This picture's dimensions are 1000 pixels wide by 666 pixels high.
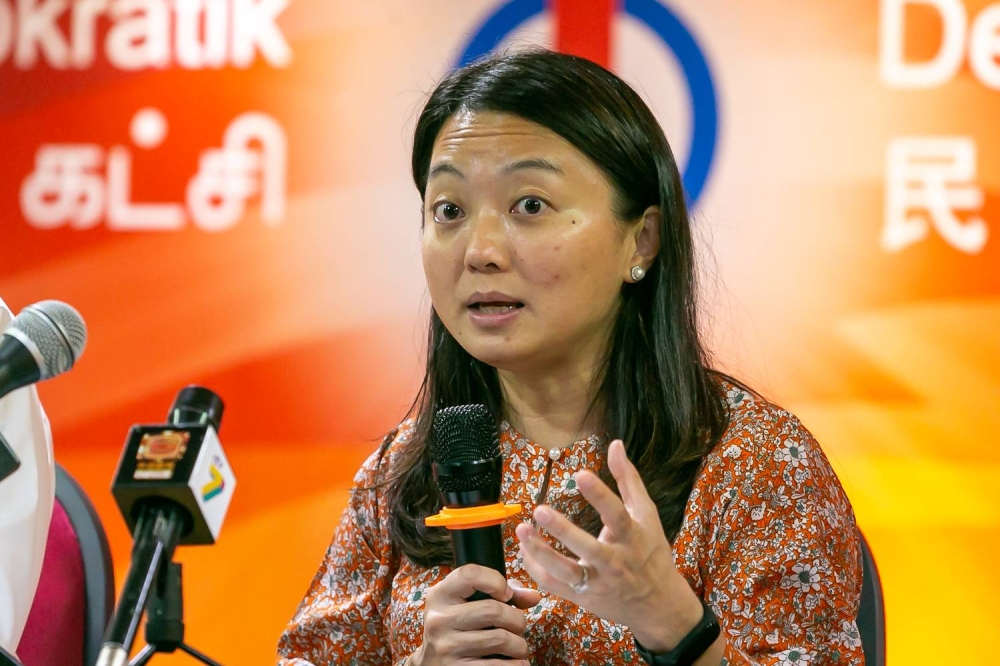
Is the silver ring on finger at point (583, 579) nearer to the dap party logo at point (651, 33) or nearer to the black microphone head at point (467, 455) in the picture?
the black microphone head at point (467, 455)

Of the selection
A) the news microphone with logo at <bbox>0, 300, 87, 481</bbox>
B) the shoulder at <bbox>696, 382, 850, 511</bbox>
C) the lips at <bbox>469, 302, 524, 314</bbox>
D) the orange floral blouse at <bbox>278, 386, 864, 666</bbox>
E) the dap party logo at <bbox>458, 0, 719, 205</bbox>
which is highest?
the dap party logo at <bbox>458, 0, 719, 205</bbox>

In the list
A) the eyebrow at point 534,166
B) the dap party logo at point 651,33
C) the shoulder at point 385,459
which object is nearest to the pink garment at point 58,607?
the shoulder at point 385,459

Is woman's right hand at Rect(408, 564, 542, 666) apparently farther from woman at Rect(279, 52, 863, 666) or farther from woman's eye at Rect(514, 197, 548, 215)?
woman's eye at Rect(514, 197, 548, 215)

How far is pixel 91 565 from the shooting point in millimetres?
2119

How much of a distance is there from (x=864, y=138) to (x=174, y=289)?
183 centimetres

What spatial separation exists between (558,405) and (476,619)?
1.85ft

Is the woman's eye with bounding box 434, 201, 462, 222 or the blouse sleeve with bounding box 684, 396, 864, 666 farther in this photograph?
the woman's eye with bounding box 434, 201, 462, 222

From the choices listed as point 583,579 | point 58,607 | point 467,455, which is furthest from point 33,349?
point 58,607

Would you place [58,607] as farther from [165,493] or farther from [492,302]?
[165,493]

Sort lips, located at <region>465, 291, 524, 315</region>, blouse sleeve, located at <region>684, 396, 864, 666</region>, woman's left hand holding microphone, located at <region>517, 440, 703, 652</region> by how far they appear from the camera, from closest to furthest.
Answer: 1. woman's left hand holding microphone, located at <region>517, 440, 703, 652</region>
2. blouse sleeve, located at <region>684, 396, 864, 666</region>
3. lips, located at <region>465, 291, 524, 315</region>

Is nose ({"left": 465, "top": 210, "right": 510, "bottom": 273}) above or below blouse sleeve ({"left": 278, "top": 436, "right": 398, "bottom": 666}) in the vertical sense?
above

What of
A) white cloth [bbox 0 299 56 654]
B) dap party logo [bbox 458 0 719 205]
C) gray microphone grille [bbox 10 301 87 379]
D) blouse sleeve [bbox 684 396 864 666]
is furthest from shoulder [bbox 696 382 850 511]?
dap party logo [bbox 458 0 719 205]

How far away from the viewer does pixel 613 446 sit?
1229 millimetres

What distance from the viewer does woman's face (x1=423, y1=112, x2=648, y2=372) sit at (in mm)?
1669
